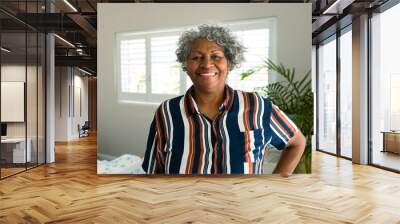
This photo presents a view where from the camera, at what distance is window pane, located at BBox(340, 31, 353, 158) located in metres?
8.71

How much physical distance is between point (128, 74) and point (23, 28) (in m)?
2.12

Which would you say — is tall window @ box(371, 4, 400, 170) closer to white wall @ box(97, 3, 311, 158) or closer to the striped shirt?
white wall @ box(97, 3, 311, 158)

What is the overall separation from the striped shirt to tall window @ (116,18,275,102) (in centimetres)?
27

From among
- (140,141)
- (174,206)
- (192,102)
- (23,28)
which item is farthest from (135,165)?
(23,28)

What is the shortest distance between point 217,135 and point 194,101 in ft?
2.03

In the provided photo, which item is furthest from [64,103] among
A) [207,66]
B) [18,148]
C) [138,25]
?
[207,66]

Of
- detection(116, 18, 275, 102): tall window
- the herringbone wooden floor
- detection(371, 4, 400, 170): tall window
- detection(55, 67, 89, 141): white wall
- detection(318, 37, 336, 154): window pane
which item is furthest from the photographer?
detection(55, 67, 89, 141): white wall

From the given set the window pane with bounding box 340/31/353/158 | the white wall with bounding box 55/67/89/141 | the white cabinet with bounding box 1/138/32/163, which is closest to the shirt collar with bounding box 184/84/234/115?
the white cabinet with bounding box 1/138/32/163

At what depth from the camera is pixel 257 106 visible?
608cm

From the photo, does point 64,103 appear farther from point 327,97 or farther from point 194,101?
point 194,101

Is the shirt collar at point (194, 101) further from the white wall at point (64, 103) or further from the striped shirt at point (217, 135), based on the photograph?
the white wall at point (64, 103)

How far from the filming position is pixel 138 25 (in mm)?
6312

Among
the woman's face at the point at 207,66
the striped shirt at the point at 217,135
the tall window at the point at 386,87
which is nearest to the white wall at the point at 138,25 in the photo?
the striped shirt at the point at 217,135

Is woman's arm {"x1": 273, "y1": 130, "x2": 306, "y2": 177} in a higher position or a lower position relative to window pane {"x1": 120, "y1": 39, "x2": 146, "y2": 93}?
lower
